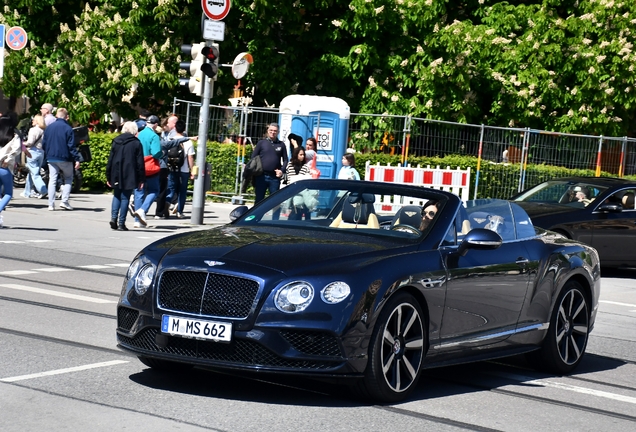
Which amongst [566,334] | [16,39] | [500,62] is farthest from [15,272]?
[500,62]

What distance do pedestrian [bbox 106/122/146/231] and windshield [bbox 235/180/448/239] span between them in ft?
34.8

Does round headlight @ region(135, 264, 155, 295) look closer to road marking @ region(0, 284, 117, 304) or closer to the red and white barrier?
road marking @ region(0, 284, 117, 304)

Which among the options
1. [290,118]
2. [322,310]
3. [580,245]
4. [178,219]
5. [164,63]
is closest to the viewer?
[322,310]

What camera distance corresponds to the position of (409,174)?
77.0ft

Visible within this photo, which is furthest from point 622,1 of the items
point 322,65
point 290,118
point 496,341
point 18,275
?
point 496,341

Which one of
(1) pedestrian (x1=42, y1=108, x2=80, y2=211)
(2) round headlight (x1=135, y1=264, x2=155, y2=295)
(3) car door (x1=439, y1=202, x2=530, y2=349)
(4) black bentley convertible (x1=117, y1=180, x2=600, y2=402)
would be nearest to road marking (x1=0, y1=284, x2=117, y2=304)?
(4) black bentley convertible (x1=117, y1=180, x2=600, y2=402)

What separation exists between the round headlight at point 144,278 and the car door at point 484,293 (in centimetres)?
186

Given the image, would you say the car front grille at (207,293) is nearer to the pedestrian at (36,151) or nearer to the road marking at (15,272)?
the road marking at (15,272)

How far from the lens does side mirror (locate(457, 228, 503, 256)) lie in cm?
815

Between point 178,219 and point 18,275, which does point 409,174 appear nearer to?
point 178,219

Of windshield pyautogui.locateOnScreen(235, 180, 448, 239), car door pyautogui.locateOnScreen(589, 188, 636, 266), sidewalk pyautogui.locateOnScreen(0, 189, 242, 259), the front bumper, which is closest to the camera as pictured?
the front bumper

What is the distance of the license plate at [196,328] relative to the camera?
7074mm

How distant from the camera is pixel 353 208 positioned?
8555mm

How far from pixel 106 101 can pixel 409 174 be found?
11370mm
